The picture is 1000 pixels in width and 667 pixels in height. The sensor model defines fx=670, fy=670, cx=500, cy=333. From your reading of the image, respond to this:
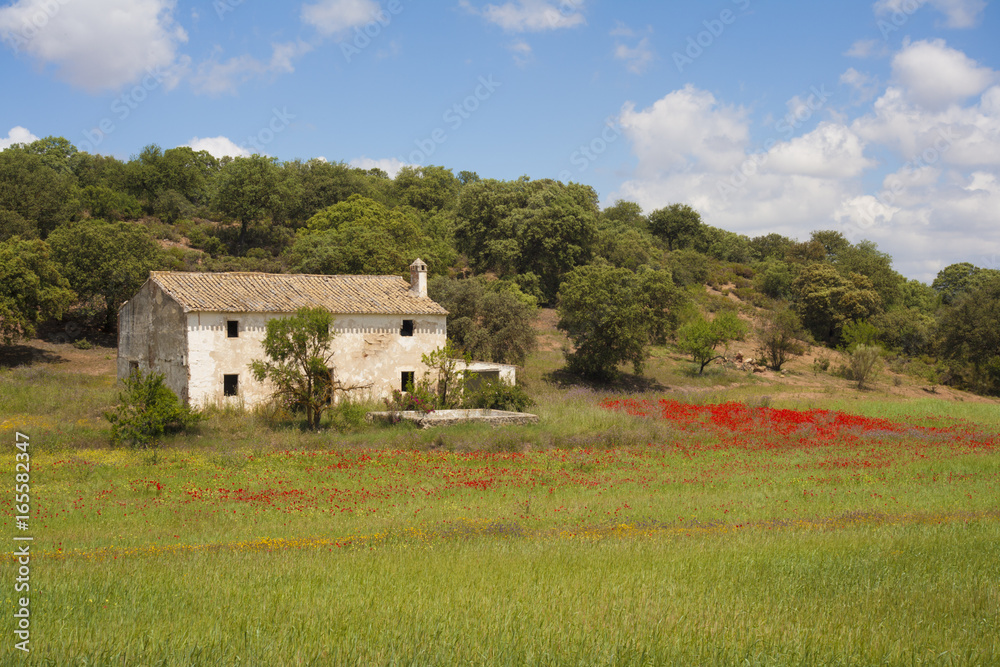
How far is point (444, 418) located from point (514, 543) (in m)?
15.8

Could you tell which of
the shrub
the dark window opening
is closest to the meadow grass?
the dark window opening

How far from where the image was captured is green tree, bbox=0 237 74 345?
121 ft

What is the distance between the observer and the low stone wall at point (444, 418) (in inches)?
1036

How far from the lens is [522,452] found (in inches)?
888

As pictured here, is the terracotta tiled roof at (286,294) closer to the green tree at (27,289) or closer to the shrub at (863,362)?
the green tree at (27,289)

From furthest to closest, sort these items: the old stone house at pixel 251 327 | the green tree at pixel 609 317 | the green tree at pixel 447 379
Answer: the green tree at pixel 609 317 < the green tree at pixel 447 379 < the old stone house at pixel 251 327

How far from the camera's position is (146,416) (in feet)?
71.7

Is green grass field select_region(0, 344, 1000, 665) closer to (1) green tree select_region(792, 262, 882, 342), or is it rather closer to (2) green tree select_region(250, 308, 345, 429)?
(2) green tree select_region(250, 308, 345, 429)

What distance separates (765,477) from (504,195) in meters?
51.6

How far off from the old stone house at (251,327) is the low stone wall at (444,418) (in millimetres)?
4435

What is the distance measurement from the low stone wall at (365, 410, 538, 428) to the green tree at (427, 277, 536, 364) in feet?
40.4

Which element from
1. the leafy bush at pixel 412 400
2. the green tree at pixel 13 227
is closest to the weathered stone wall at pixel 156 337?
the leafy bush at pixel 412 400

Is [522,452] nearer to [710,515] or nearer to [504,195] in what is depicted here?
[710,515]

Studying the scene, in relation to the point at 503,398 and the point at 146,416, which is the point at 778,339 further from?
the point at 146,416
